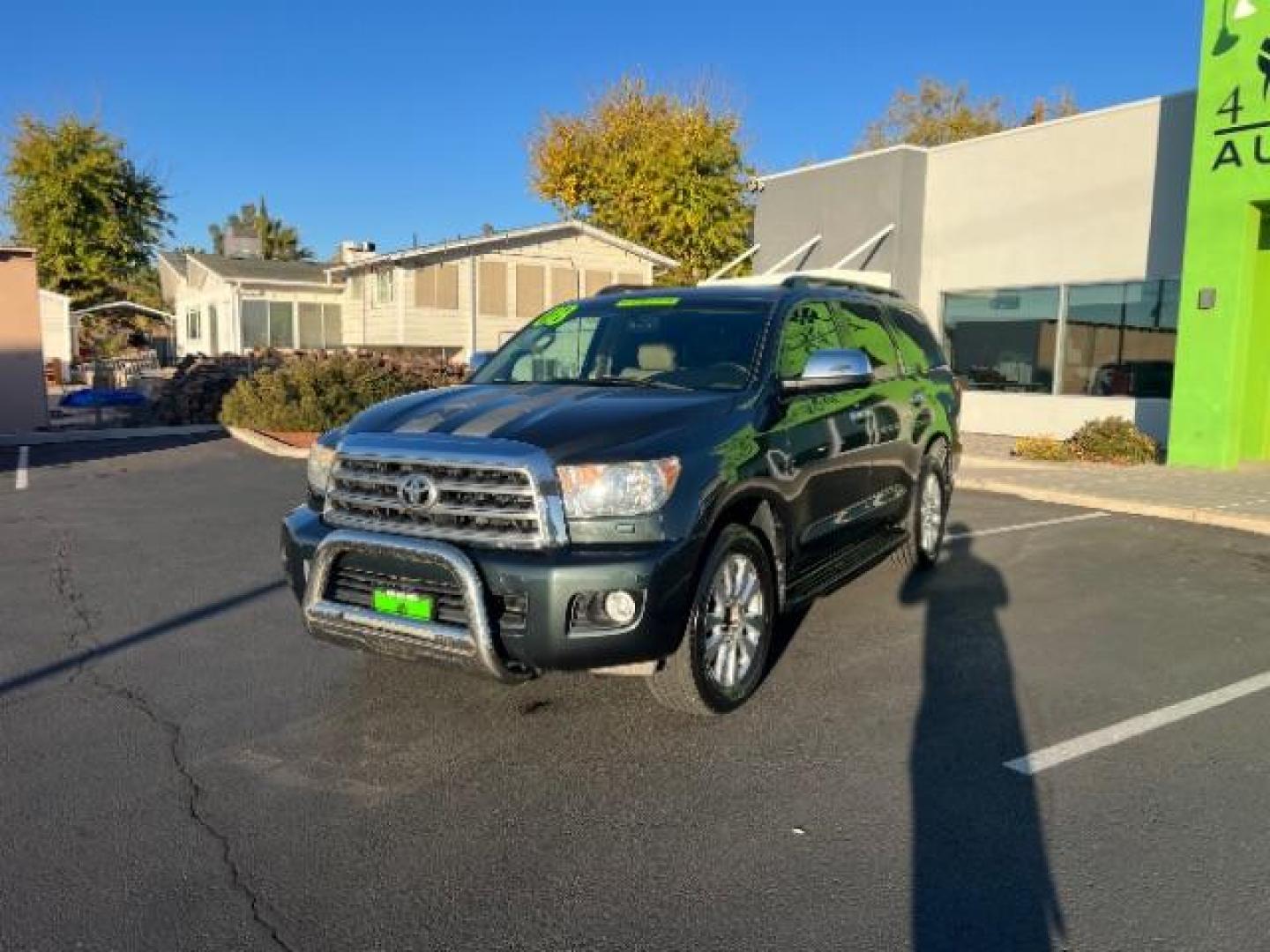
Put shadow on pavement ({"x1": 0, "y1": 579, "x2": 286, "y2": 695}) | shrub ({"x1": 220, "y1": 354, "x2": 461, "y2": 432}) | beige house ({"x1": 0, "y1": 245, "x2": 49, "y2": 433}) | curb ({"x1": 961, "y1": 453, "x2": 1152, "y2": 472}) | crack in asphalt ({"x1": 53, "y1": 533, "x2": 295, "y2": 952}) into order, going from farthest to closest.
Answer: beige house ({"x1": 0, "y1": 245, "x2": 49, "y2": 433}), shrub ({"x1": 220, "y1": 354, "x2": 461, "y2": 432}), curb ({"x1": 961, "y1": 453, "x2": 1152, "y2": 472}), shadow on pavement ({"x1": 0, "y1": 579, "x2": 286, "y2": 695}), crack in asphalt ({"x1": 53, "y1": 533, "x2": 295, "y2": 952})

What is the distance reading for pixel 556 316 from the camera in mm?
6008

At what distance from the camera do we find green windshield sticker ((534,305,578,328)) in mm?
5949

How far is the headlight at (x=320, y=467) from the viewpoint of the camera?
452cm

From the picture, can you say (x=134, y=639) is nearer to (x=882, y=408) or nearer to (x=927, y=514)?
(x=882, y=408)

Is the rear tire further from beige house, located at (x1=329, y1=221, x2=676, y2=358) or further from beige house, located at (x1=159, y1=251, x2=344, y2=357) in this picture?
beige house, located at (x1=159, y1=251, x2=344, y2=357)

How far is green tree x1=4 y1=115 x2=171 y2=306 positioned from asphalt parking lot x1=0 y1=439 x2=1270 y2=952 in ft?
130

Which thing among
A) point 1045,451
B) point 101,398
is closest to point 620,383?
point 1045,451

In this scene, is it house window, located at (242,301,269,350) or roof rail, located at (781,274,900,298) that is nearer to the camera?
roof rail, located at (781,274,900,298)

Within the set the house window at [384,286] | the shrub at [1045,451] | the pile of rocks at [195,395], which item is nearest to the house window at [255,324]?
the house window at [384,286]

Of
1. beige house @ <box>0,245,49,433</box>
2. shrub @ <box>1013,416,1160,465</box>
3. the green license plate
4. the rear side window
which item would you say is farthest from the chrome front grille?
beige house @ <box>0,245,49,433</box>

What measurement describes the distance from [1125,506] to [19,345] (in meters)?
16.5

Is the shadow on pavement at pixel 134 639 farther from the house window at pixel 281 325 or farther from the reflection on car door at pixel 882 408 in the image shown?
the house window at pixel 281 325

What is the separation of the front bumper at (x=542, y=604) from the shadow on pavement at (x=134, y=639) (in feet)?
6.72

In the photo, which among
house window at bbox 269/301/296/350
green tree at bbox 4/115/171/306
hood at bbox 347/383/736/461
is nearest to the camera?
hood at bbox 347/383/736/461
